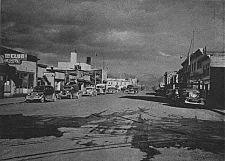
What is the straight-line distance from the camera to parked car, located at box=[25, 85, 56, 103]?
2096cm

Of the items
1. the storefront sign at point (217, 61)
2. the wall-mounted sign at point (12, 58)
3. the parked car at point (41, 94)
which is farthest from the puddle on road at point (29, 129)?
the storefront sign at point (217, 61)

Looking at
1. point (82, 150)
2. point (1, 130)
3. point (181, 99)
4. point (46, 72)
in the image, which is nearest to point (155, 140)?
point (82, 150)

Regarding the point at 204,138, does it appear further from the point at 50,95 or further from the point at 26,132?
the point at 50,95

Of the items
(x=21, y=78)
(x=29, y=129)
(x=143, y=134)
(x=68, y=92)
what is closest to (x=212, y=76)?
(x=68, y=92)

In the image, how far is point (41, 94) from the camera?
2139 centimetres

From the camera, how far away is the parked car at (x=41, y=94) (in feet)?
68.8

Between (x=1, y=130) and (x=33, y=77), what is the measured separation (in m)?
16.9

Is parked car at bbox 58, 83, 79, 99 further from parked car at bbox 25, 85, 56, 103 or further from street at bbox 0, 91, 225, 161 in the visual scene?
street at bbox 0, 91, 225, 161

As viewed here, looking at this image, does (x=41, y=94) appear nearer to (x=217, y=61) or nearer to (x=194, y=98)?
(x=194, y=98)

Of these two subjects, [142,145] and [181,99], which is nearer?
[142,145]

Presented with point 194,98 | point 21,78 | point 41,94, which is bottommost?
point 194,98

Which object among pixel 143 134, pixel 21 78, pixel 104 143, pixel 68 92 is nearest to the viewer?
pixel 104 143

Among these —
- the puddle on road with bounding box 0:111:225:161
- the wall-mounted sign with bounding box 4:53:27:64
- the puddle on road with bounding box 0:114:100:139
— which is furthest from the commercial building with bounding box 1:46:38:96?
the puddle on road with bounding box 0:111:225:161

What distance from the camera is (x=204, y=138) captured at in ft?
27.0
